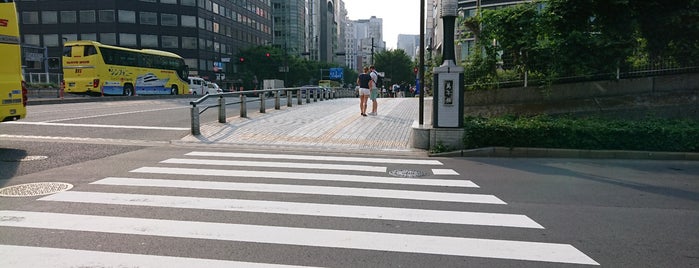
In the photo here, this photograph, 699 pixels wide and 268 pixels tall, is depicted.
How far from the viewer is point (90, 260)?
3773 mm

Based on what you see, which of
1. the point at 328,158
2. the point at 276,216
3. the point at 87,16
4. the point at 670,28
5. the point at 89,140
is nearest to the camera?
the point at 276,216

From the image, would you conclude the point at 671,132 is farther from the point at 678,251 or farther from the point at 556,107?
the point at 678,251

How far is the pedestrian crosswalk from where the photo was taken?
12.9ft

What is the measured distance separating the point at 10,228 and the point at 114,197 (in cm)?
135

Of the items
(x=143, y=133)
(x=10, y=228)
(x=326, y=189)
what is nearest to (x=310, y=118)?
(x=143, y=133)

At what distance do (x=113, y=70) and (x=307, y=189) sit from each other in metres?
32.0

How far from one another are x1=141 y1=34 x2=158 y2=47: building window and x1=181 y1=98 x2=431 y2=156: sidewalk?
199ft

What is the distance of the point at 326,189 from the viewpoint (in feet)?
21.3

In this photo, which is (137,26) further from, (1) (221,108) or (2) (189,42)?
(1) (221,108)

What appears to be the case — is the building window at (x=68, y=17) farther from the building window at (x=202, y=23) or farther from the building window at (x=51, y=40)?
the building window at (x=202, y=23)

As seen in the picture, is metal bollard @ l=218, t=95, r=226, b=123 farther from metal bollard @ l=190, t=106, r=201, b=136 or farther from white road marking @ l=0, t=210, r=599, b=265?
white road marking @ l=0, t=210, r=599, b=265

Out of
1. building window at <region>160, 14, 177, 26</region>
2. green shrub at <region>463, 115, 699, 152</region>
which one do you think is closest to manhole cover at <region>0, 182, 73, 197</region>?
green shrub at <region>463, 115, 699, 152</region>

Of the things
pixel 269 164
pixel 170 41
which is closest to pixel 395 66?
pixel 170 41

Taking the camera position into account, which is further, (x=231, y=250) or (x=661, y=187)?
(x=661, y=187)
